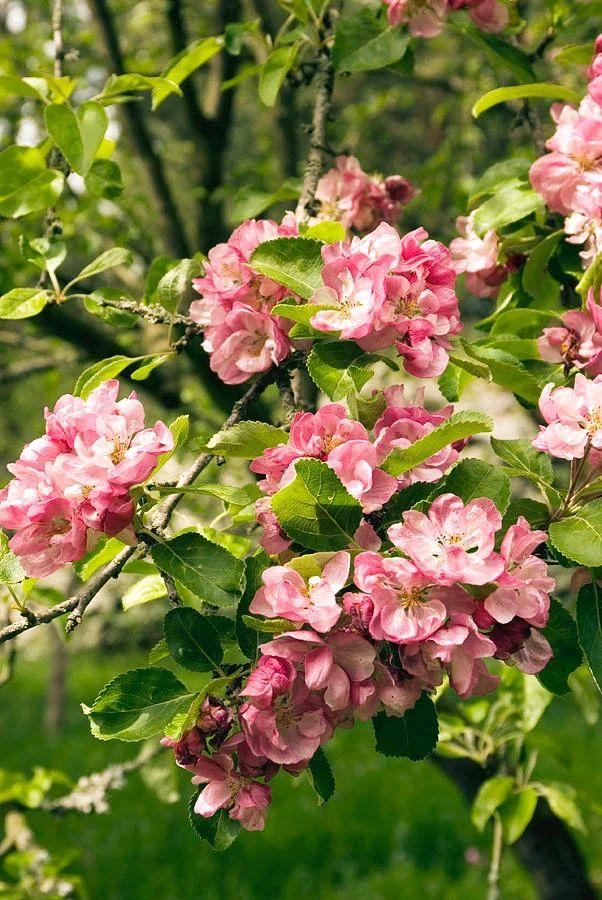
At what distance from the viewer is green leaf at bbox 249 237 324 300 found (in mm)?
1079

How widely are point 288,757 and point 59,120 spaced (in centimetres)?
99

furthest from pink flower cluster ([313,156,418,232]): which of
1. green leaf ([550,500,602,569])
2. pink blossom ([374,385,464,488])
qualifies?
green leaf ([550,500,602,569])

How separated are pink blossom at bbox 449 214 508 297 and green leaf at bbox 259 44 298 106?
0.42m

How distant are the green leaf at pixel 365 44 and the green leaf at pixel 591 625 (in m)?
0.96

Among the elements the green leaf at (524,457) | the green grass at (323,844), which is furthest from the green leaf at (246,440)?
the green grass at (323,844)

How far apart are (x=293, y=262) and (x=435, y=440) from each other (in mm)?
293

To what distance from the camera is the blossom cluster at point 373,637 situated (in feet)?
2.81

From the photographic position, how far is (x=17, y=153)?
1.58 m

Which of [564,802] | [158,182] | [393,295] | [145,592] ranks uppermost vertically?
[393,295]

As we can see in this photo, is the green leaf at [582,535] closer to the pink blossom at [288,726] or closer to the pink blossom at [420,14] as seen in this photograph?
the pink blossom at [288,726]

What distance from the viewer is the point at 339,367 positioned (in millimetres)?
1052

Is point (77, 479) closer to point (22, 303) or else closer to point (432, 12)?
point (22, 303)

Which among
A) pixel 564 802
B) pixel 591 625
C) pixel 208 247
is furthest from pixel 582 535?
pixel 208 247

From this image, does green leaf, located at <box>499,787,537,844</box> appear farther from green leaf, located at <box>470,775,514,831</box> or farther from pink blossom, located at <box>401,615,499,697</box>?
pink blossom, located at <box>401,615,499,697</box>
